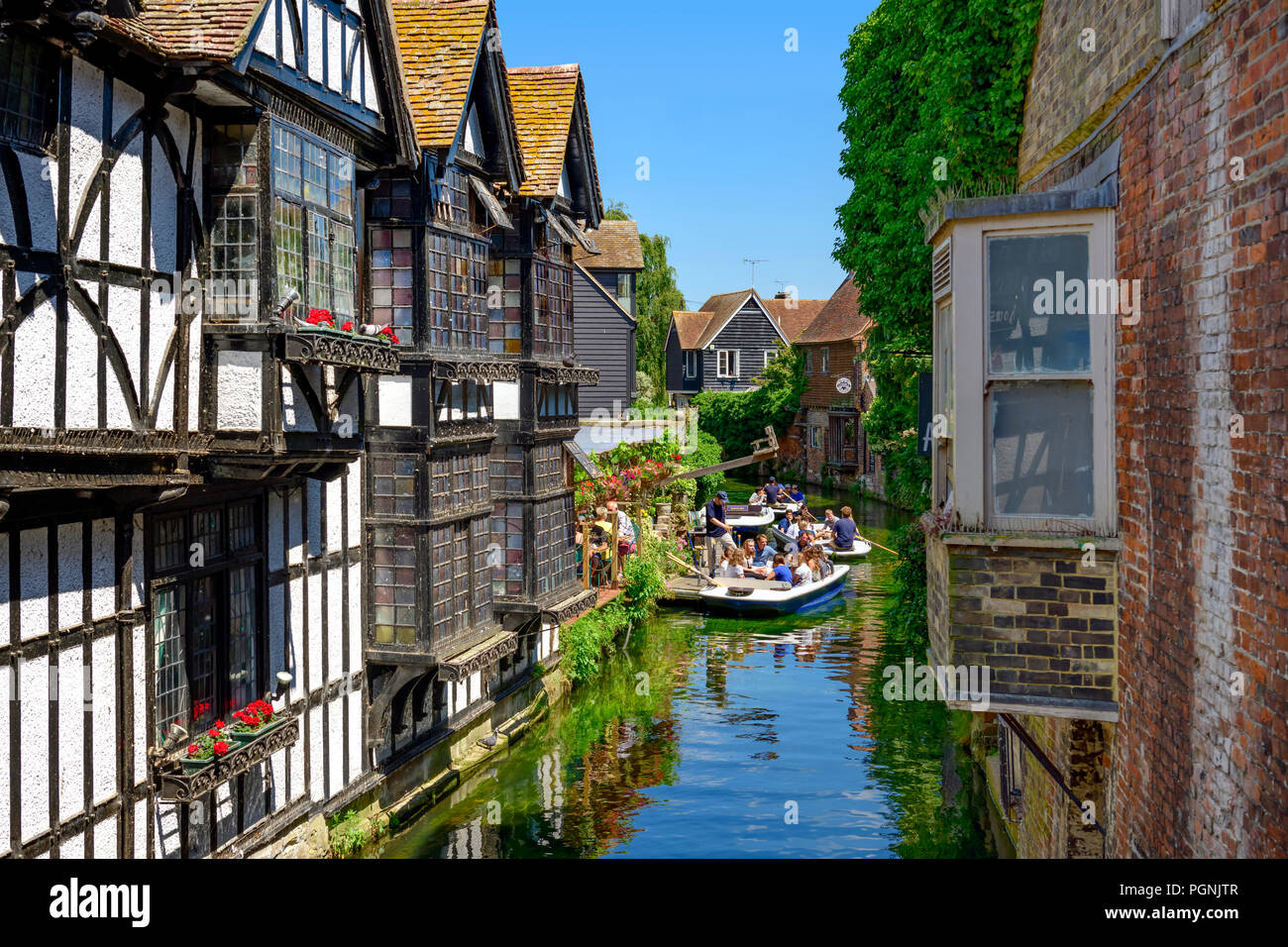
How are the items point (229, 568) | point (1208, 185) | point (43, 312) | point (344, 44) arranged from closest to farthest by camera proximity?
point (1208, 185), point (43, 312), point (229, 568), point (344, 44)

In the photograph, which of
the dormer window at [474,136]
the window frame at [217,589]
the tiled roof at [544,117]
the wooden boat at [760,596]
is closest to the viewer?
the window frame at [217,589]

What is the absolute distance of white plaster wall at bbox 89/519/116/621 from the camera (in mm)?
8797

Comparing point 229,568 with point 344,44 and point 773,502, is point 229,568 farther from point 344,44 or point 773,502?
point 773,502

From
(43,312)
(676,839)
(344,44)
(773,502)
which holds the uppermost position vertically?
(344,44)

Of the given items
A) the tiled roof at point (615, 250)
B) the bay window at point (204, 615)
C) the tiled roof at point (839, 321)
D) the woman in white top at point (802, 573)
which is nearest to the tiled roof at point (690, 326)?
the tiled roof at point (839, 321)

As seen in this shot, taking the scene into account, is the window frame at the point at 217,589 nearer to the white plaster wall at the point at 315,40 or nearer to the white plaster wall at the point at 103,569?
the white plaster wall at the point at 103,569

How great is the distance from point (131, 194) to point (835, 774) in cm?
1247

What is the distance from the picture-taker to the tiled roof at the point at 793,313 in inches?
2872

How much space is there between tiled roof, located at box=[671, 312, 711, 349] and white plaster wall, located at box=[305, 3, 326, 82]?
58.7m

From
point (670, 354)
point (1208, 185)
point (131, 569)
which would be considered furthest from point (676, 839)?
point (670, 354)

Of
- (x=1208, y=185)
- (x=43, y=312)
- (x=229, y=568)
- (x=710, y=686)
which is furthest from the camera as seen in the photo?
(x=710, y=686)

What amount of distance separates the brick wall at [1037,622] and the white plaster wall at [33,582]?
625 cm

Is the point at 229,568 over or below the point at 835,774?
over
